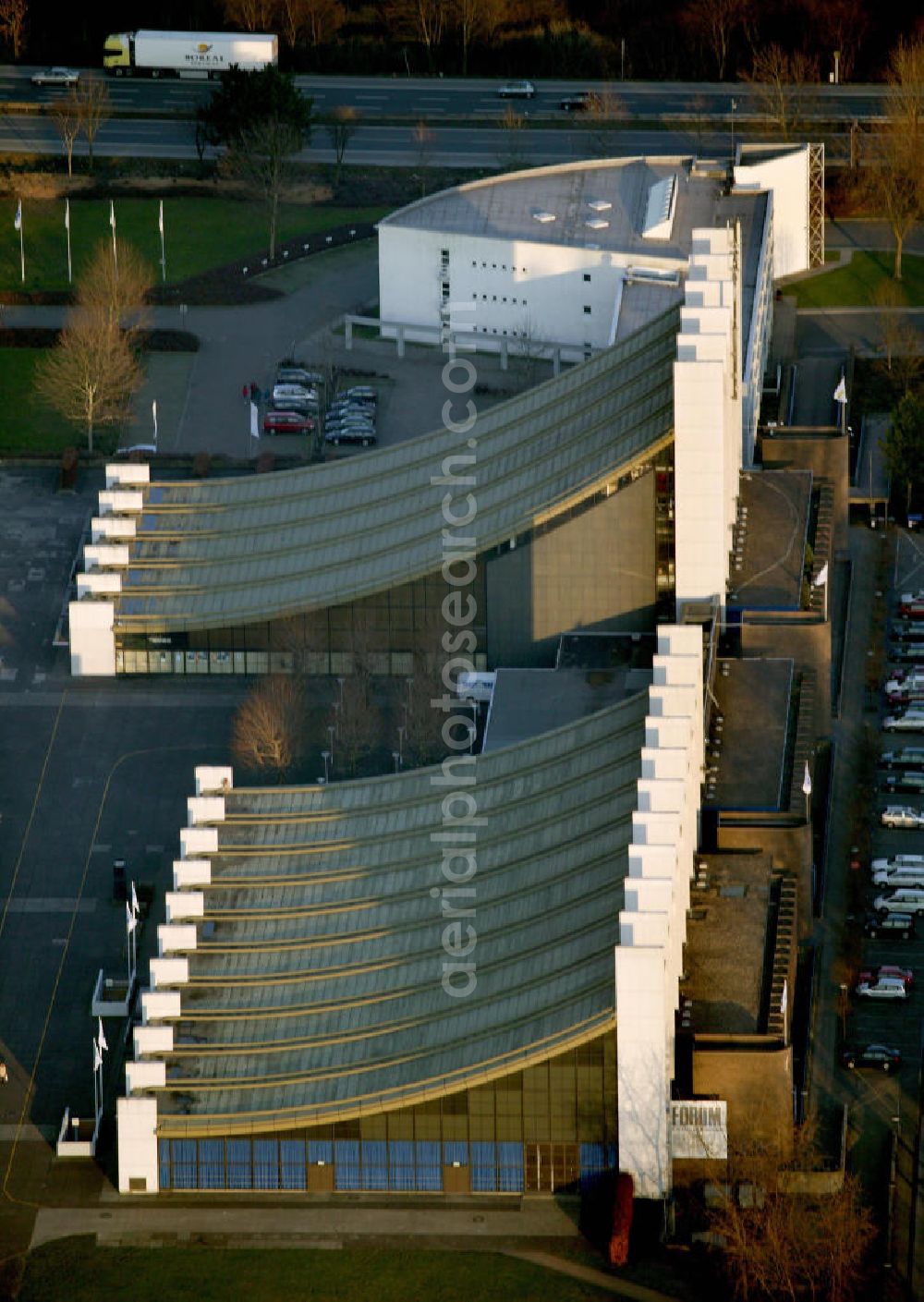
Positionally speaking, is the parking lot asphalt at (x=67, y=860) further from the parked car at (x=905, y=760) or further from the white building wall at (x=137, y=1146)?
the parked car at (x=905, y=760)

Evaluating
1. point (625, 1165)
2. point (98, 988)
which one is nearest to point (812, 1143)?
point (625, 1165)

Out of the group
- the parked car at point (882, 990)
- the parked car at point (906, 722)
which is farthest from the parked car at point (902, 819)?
the parked car at point (882, 990)

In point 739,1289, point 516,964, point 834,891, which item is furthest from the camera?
point 834,891

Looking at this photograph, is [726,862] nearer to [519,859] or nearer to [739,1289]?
[519,859]

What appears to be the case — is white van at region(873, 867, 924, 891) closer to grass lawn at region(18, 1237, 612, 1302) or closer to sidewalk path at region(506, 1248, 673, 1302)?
sidewalk path at region(506, 1248, 673, 1302)

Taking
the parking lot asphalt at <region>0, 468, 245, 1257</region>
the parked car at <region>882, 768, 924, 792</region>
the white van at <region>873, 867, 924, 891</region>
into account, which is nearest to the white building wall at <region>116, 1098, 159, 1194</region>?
the parking lot asphalt at <region>0, 468, 245, 1257</region>

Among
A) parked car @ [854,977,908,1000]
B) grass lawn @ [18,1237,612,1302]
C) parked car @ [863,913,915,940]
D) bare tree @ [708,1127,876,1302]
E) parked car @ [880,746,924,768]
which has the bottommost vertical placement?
grass lawn @ [18,1237,612,1302]
